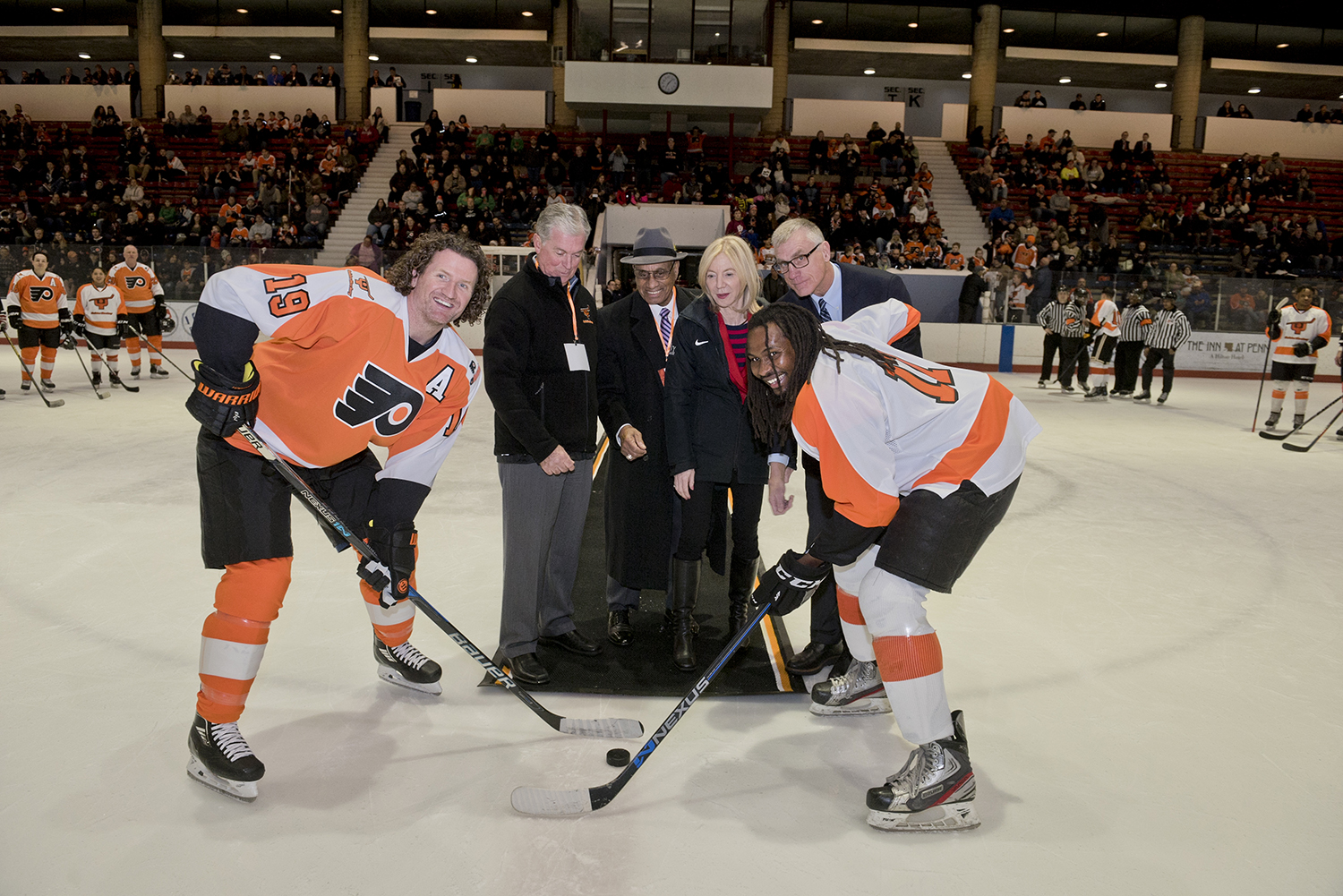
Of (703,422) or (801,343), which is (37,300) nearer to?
(703,422)

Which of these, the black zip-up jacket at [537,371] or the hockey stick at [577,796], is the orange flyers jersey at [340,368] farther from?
the hockey stick at [577,796]

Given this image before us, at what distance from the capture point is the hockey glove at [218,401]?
2197 mm

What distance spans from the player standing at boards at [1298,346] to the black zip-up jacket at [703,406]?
26.2 feet

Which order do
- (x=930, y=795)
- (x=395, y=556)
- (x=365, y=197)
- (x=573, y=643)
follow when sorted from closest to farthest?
1. (x=930, y=795)
2. (x=395, y=556)
3. (x=573, y=643)
4. (x=365, y=197)

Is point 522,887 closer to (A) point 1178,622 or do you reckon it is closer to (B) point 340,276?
(B) point 340,276

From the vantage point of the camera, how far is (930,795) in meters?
2.25

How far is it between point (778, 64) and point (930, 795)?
22.8 meters

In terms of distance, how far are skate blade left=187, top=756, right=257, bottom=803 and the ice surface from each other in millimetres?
33

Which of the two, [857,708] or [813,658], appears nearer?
[857,708]

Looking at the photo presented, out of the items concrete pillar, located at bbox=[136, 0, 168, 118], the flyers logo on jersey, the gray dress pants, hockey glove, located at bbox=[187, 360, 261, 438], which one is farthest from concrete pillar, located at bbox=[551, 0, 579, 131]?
hockey glove, located at bbox=[187, 360, 261, 438]

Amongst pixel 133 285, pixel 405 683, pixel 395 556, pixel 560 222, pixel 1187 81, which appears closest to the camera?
pixel 395 556

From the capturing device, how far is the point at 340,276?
2379 mm

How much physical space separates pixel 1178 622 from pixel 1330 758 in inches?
44.7

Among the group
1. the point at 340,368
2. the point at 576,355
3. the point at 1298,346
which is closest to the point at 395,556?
the point at 340,368
